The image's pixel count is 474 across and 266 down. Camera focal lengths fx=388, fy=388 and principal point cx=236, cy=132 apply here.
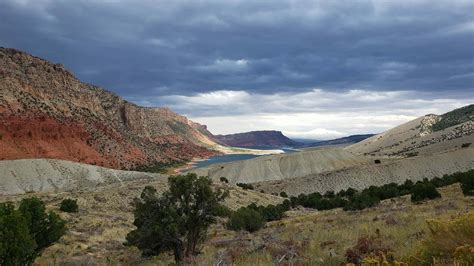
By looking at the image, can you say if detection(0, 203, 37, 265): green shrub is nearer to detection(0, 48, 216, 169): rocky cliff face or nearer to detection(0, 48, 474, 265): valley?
detection(0, 48, 474, 265): valley

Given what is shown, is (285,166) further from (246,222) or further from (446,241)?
(446,241)

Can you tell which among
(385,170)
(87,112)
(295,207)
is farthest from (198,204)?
(87,112)

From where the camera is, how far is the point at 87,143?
13862 cm

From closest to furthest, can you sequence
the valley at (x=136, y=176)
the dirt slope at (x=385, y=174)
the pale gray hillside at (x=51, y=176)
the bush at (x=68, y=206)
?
the valley at (x=136, y=176)
the bush at (x=68, y=206)
the dirt slope at (x=385, y=174)
the pale gray hillside at (x=51, y=176)

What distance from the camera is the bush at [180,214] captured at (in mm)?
17812

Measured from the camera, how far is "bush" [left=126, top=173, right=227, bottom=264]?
17812 millimetres

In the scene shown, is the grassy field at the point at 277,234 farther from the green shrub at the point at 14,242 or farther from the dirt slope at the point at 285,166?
the dirt slope at the point at 285,166

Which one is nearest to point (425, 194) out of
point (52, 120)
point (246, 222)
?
point (246, 222)

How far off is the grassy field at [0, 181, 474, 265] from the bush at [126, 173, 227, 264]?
96 centimetres

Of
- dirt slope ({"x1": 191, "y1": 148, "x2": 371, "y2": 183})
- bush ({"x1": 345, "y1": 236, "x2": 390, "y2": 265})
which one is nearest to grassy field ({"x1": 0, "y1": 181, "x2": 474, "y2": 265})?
bush ({"x1": 345, "y1": 236, "x2": 390, "y2": 265})

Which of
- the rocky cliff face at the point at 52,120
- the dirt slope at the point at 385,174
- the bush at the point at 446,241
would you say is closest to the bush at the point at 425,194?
the bush at the point at 446,241

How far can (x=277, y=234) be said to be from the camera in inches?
702

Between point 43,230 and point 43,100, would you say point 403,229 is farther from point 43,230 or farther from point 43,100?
point 43,100

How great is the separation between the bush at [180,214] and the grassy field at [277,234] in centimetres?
96
